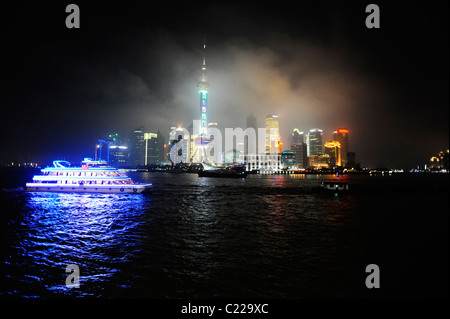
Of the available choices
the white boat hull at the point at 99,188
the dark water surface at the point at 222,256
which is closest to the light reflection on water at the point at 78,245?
the dark water surface at the point at 222,256

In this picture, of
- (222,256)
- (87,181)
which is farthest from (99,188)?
(222,256)

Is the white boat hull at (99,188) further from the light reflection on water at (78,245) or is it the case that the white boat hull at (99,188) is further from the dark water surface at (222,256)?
the dark water surface at (222,256)

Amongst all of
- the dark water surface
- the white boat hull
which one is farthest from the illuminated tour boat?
the dark water surface

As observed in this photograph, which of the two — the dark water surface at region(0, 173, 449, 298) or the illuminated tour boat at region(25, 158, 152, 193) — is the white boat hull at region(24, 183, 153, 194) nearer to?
the illuminated tour boat at region(25, 158, 152, 193)

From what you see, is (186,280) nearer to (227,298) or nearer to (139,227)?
(227,298)

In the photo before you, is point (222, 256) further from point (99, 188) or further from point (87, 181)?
point (87, 181)

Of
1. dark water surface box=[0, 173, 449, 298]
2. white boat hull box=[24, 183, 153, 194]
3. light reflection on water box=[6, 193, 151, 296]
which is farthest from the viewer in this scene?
white boat hull box=[24, 183, 153, 194]
